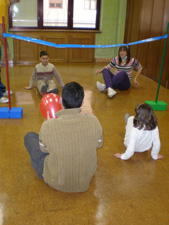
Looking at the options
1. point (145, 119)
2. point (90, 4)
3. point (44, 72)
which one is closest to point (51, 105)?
point (145, 119)

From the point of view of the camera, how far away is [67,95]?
163 cm

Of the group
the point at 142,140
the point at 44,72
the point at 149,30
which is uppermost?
the point at 149,30

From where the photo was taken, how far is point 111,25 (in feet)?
23.4

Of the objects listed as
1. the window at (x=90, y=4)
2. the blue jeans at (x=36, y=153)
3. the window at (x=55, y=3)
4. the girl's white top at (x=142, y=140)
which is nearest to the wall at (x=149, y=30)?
the window at (x=90, y=4)

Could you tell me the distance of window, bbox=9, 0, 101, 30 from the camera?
6.54 meters

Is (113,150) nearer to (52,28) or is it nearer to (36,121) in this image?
(36,121)

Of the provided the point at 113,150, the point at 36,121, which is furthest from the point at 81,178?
the point at 36,121

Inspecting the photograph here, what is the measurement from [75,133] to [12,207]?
0.67 m

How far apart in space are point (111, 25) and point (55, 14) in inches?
61.0

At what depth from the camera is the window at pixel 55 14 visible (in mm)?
6535

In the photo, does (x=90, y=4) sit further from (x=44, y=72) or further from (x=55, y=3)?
(x=44, y=72)

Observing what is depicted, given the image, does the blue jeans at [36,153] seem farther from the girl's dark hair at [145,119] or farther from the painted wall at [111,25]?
the painted wall at [111,25]

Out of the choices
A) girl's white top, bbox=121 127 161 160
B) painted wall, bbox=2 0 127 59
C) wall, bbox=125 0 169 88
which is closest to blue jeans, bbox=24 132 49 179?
girl's white top, bbox=121 127 161 160

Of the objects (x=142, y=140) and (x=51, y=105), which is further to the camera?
(x=51, y=105)
